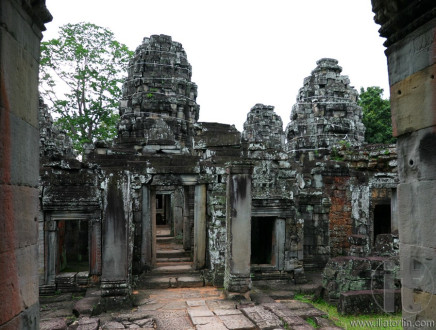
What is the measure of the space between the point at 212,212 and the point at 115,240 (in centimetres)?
261

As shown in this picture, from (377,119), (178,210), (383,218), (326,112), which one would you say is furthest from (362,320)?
(377,119)

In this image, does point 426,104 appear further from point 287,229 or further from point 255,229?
point 255,229

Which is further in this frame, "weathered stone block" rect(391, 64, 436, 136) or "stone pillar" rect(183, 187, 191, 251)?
"stone pillar" rect(183, 187, 191, 251)

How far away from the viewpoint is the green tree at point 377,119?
902 inches

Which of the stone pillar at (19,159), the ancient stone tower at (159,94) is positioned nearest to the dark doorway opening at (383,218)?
the ancient stone tower at (159,94)

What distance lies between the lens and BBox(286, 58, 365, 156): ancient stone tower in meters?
16.8

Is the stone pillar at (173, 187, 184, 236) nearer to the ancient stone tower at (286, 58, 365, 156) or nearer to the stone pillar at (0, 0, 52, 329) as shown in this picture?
the ancient stone tower at (286, 58, 365, 156)

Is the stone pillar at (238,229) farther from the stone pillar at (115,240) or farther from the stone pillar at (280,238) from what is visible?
the stone pillar at (115,240)

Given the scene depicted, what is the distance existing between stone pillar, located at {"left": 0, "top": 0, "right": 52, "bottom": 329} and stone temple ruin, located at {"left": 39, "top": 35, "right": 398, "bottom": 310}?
4.88 metres

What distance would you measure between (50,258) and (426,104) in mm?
9151

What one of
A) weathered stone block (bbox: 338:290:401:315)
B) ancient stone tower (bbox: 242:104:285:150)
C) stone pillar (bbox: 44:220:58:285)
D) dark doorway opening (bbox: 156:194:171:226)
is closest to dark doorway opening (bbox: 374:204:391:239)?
weathered stone block (bbox: 338:290:401:315)

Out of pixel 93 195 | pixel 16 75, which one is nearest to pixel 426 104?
pixel 16 75

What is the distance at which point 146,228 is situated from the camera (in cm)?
989

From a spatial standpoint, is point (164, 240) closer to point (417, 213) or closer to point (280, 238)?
point (280, 238)
